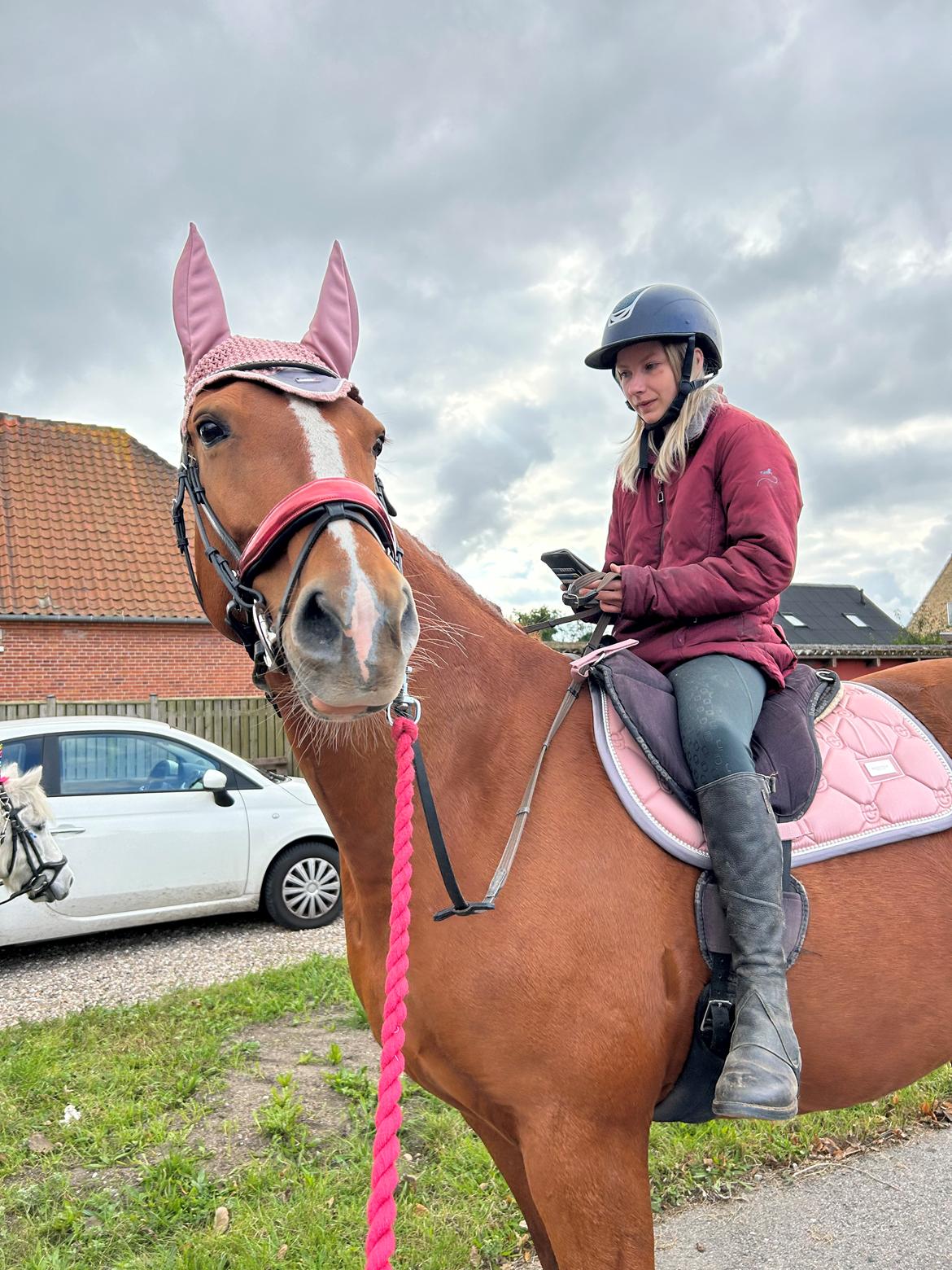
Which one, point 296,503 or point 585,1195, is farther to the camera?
point 585,1195

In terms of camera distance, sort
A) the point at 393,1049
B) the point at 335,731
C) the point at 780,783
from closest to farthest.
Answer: the point at 393,1049 → the point at 335,731 → the point at 780,783

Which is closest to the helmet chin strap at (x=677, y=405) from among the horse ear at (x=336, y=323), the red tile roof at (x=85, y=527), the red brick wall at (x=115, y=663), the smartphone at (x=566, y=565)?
the smartphone at (x=566, y=565)

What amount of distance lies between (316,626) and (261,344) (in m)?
0.92

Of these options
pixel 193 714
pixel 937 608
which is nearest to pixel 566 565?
pixel 193 714

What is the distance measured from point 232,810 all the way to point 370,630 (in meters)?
6.57

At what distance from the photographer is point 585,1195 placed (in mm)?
1723

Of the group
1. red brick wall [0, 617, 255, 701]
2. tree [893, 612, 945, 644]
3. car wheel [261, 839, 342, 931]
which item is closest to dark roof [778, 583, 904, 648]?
tree [893, 612, 945, 644]

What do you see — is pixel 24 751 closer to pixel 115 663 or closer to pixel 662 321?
pixel 662 321

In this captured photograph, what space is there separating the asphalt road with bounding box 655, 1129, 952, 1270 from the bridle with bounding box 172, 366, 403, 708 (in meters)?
2.80

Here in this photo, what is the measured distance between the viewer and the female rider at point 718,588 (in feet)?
6.11

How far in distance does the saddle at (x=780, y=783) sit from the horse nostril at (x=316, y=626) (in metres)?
0.91

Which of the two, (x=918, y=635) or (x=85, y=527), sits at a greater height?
(x=85, y=527)

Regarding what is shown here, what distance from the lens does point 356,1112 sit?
3.87 metres

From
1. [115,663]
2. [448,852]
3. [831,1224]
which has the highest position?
[115,663]
